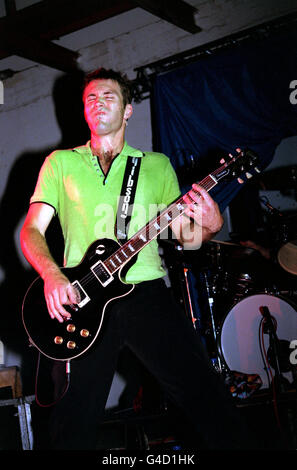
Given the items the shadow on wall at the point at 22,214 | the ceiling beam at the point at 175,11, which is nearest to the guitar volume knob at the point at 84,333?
the ceiling beam at the point at 175,11

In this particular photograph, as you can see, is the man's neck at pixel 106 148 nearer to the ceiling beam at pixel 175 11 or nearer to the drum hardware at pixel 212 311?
the drum hardware at pixel 212 311

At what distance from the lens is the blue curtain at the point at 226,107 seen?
475 centimetres

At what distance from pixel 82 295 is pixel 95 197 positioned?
55cm

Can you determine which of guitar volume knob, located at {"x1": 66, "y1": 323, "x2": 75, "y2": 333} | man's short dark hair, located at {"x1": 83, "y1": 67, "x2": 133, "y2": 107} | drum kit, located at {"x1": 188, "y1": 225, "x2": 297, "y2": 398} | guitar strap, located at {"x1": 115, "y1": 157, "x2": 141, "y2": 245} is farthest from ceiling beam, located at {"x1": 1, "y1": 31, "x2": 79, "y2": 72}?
guitar volume knob, located at {"x1": 66, "y1": 323, "x2": 75, "y2": 333}

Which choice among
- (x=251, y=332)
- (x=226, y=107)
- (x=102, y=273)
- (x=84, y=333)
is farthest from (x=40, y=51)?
(x=84, y=333)

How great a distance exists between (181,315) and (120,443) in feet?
8.79

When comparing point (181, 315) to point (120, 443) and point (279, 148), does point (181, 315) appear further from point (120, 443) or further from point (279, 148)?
point (279, 148)

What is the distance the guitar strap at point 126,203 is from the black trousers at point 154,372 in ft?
1.13

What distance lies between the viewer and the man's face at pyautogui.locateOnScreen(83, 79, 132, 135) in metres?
2.84

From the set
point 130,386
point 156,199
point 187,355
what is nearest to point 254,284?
point 130,386

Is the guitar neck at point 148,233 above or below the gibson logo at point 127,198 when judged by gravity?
below

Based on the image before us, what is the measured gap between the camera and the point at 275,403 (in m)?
3.83

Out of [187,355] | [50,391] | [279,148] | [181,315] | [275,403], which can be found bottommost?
[275,403]

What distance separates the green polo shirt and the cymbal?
2286 millimetres
